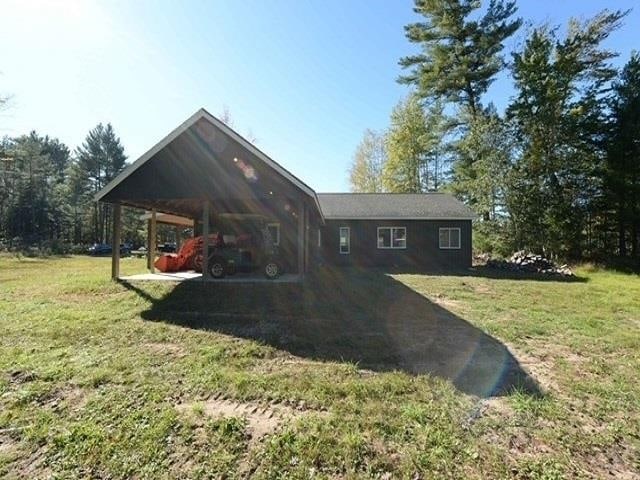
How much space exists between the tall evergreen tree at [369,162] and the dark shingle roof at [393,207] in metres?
13.7

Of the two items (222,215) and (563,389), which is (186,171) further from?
(563,389)

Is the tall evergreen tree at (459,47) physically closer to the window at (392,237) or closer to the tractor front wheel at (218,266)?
the window at (392,237)

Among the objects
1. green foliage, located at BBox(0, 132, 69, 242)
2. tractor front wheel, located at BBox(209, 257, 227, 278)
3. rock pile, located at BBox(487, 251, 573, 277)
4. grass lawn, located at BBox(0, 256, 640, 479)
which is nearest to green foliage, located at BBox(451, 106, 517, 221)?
rock pile, located at BBox(487, 251, 573, 277)

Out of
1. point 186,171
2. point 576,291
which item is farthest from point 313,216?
point 576,291

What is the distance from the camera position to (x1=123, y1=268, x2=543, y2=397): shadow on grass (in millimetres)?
4738

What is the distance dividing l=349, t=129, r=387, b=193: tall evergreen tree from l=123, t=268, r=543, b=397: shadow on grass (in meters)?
25.3

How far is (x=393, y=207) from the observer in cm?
1927

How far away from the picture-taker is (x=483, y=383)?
4254 mm

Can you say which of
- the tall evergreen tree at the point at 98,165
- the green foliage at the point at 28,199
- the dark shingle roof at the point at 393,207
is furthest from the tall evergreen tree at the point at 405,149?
the green foliage at the point at 28,199

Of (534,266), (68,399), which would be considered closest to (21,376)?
(68,399)

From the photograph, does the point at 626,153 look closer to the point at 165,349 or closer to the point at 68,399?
the point at 165,349

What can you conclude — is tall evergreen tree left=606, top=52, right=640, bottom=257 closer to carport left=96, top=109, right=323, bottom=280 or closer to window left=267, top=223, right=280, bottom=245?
window left=267, top=223, right=280, bottom=245

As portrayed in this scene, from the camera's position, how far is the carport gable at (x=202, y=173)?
1039 cm

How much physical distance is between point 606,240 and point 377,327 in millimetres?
21148
